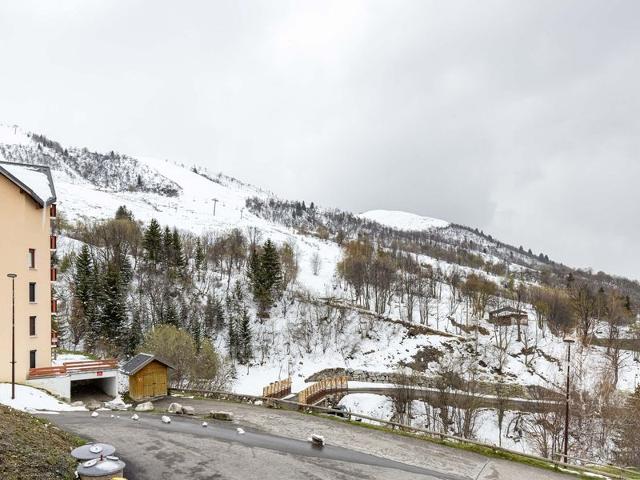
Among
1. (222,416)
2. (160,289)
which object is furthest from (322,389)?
(160,289)

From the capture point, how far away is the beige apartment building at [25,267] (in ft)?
90.2

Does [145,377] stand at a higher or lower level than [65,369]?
lower

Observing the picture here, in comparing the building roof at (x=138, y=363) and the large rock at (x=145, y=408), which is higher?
the building roof at (x=138, y=363)

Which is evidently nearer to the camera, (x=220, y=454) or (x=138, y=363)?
(x=220, y=454)

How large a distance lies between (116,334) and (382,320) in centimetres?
4198

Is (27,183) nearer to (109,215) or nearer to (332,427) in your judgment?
(332,427)

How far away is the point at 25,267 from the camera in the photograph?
95.2 feet

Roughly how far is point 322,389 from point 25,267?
2790 centimetres

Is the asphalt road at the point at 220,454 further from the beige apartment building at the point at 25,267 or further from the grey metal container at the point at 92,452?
the beige apartment building at the point at 25,267

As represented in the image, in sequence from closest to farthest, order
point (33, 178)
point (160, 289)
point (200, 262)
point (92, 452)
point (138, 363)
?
point (92, 452)
point (138, 363)
point (33, 178)
point (160, 289)
point (200, 262)

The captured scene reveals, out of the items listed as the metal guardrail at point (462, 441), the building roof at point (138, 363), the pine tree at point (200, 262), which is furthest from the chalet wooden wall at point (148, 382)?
the pine tree at point (200, 262)

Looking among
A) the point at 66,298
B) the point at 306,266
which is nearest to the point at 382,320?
the point at 306,266

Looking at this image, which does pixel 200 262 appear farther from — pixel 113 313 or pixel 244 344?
pixel 113 313

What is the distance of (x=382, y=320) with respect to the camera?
74.7 meters
